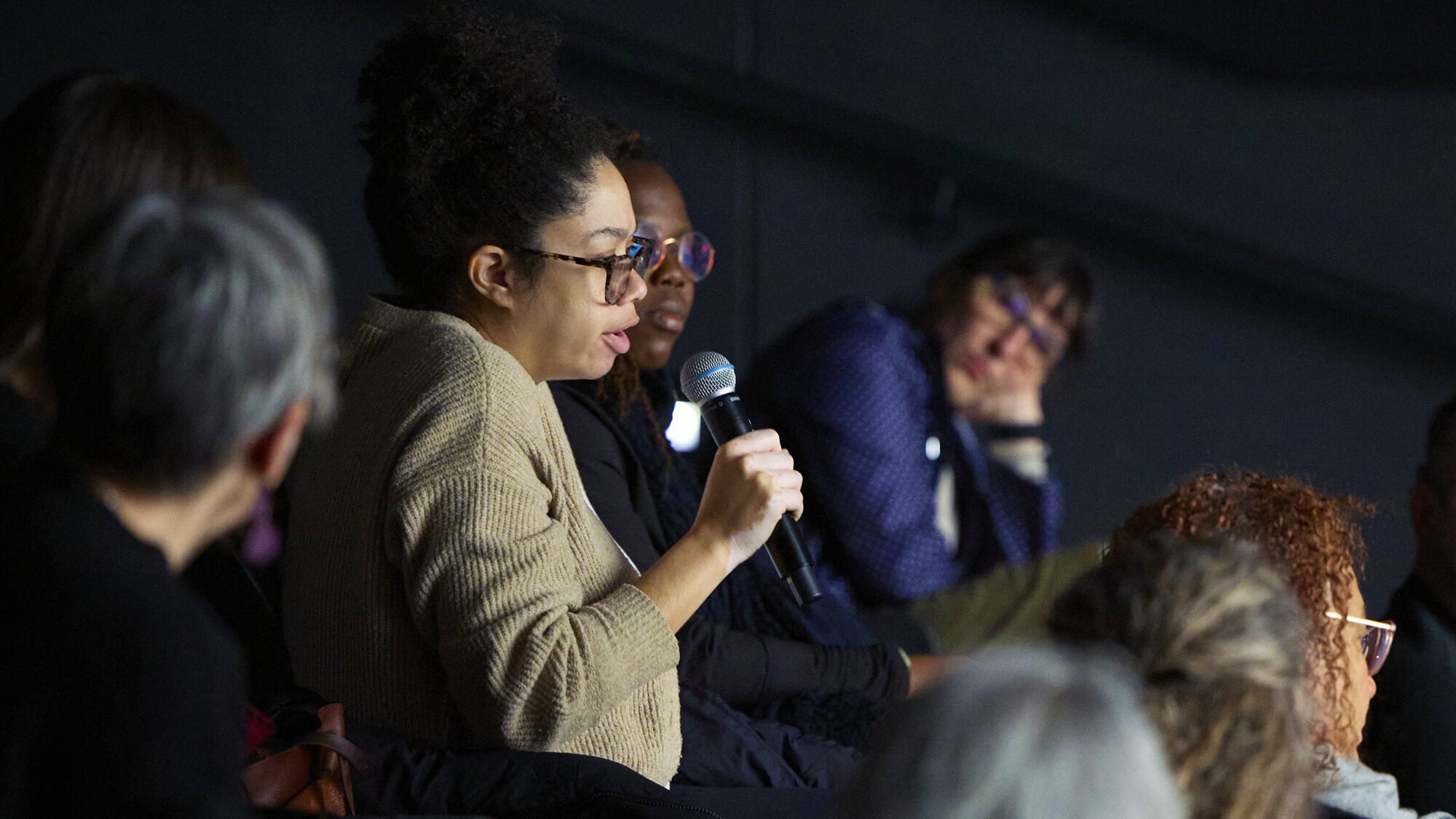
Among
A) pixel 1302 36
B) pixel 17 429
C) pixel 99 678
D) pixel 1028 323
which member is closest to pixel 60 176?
pixel 17 429

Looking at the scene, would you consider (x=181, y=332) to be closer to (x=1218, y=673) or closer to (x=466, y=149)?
(x=1218, y=673)

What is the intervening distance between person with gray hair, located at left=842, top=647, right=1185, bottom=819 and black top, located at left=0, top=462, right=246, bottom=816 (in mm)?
440

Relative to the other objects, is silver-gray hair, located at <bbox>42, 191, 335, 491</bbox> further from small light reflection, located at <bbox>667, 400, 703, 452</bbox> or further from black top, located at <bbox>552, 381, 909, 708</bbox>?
small light reflection, located at <bbox>667, 400, 703, 452</bbox>

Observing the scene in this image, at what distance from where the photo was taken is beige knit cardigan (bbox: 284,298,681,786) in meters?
1.49

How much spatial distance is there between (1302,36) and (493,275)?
3015mm

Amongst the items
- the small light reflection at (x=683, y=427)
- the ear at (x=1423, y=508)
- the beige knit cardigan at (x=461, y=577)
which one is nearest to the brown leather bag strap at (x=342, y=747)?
the beige knit cardigan at (x=461, y=577)

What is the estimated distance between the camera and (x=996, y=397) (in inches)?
146

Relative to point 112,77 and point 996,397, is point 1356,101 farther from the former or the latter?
point 112,77

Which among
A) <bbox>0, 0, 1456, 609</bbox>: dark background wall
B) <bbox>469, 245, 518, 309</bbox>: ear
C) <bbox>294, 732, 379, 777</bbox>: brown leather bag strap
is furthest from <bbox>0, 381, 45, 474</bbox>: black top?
<bbox>0, 0, 1456, 609</bbox>: dark background wall

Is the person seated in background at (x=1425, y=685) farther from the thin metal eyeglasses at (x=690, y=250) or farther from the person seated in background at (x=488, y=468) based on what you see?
the thin metal eyeglasses at (x=690, y=250)

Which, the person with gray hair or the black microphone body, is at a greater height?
the person with gray hair

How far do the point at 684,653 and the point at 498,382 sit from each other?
2.17 ft

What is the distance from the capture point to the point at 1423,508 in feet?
7.82

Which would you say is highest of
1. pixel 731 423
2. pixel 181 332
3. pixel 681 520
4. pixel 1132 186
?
pixel 181 332
